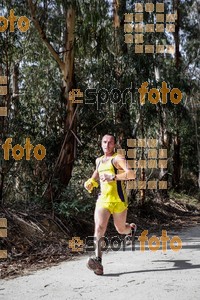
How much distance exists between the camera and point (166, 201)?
15844 millimetres

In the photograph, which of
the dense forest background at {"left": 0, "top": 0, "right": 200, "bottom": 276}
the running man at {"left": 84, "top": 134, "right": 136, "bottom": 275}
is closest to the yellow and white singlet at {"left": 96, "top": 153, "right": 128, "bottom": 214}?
the running man at {"left": 84, "top": 134, "right": 136, "bottom": 275}

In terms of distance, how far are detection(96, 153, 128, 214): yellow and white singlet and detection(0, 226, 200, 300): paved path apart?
894 mm

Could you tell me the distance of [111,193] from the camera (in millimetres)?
5641

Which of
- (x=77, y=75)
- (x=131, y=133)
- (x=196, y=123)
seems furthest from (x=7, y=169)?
(x=196, y=123)

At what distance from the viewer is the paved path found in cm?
463

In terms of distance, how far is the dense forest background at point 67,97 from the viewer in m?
9.36

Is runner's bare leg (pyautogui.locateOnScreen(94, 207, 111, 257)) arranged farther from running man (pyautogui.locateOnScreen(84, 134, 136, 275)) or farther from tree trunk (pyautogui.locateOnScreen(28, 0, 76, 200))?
tree trunk (pyautogui.locateOnScreen(28, 0, 76, 200))

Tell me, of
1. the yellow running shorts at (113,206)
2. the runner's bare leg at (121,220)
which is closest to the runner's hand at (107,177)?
the yellow running shorts at (113,206)

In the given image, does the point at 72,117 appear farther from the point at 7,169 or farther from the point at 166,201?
the point at 166,201

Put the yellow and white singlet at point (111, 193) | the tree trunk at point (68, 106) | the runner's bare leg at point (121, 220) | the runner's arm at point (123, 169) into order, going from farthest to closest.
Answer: the tree trunk at point (68, 106) < the runner's bare leg at point (121, 220) < the yellow and white singlet at point (111, 193) < the runner's arm at point (123, 169)

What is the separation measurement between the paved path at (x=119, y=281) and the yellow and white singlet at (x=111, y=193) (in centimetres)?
89

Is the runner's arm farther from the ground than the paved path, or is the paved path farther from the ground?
the runner's arm

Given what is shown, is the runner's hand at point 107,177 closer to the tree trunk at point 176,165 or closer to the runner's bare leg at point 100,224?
the runner's bare leg at point 100,224

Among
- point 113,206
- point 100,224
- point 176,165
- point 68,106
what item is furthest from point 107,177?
point 176,165
